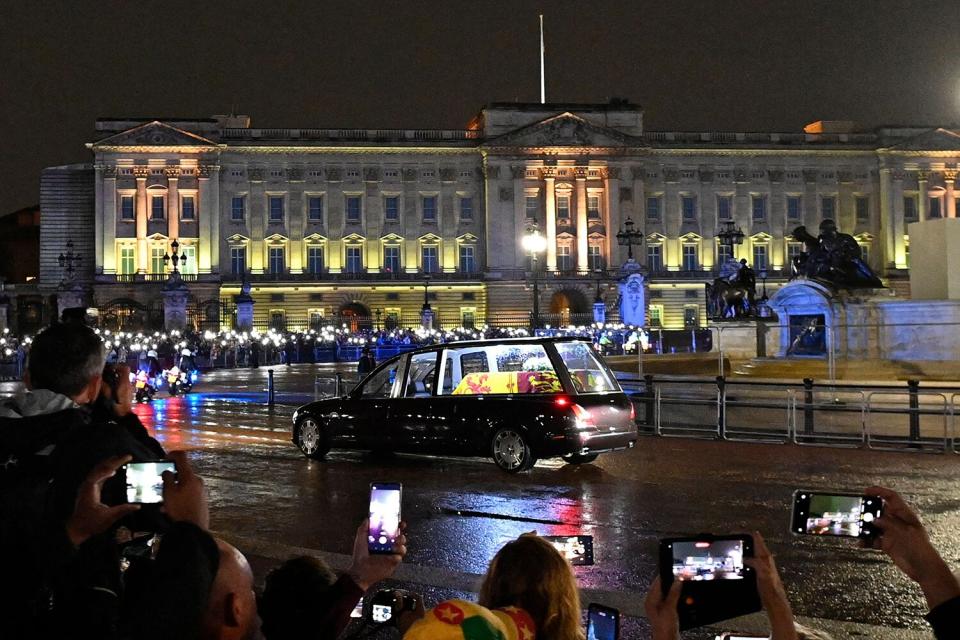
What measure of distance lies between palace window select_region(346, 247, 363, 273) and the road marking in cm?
6966

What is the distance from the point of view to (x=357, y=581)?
3338 millimetres

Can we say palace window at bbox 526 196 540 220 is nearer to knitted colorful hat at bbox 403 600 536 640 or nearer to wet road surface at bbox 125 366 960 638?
wet road surface at bbox 125 366 960 638

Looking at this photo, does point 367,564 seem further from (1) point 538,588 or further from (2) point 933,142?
(2) point 933,142

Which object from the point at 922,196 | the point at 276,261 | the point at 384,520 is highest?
the point at 922,196

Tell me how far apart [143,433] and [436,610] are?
2.33m

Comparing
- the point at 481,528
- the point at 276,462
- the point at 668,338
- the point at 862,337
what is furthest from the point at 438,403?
the point at 668,338

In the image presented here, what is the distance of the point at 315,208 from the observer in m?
77.9

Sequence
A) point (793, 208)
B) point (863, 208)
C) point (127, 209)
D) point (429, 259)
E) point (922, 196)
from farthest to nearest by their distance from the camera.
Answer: point (863, 208), point (793, 208), point (922, 196), point (429, 259), point (127, 209)

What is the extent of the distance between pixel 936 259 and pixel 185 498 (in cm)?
2367

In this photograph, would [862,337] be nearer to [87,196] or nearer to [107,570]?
[107,570]

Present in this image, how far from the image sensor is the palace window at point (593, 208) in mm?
79188

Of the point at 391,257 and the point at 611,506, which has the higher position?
the point at 391,257

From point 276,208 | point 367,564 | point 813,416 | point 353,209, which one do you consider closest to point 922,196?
point 353,209

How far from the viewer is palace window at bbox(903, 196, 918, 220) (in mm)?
81125
